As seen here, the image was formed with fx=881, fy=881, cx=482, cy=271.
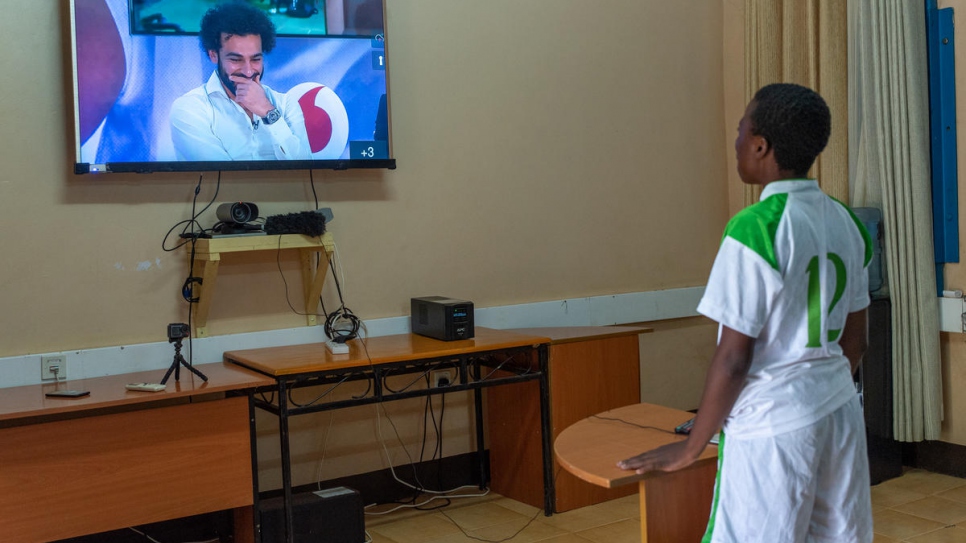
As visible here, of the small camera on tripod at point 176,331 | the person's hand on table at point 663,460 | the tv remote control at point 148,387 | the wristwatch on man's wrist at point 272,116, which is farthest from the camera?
the wristwatch on man's wrist at point 272,116

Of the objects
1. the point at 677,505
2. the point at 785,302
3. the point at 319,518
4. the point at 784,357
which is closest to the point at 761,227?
the point at 785,302

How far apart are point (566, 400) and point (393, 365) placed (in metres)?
0.91

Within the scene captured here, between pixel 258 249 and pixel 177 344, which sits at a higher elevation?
pixel 258 249

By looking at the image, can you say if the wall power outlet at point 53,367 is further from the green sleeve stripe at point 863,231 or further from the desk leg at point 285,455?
the green sleeve stripe at point 863,231

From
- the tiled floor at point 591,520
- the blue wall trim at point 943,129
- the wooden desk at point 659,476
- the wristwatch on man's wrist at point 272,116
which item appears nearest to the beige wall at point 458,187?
the wristwatch on man's wrist at point 272,116

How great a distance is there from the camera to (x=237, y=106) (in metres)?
3.63

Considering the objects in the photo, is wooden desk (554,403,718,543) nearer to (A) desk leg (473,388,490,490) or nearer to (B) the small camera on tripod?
(B) the small camera on tripod

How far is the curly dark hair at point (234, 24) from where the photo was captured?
3.56 metres

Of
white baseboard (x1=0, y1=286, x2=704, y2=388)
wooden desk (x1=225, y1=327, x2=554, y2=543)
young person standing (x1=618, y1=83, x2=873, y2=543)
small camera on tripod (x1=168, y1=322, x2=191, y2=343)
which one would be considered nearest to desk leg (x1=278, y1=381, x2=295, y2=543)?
wooden desk (x1=225, y1=327, x2=554, y2=543)

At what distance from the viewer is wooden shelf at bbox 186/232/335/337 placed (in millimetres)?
3447

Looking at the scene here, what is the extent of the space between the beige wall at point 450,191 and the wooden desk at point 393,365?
324mm

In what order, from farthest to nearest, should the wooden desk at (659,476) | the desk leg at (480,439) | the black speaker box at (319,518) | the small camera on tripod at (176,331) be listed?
the desk leg at (480,439)
the black speaker box at (319,518)
the small camera on tripod at (176,331)
the wooden desk at (659,476)

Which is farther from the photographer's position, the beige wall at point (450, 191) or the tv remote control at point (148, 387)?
the beige wall at point (450, 191)

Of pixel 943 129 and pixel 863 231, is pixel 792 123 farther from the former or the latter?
pixel 943 129
